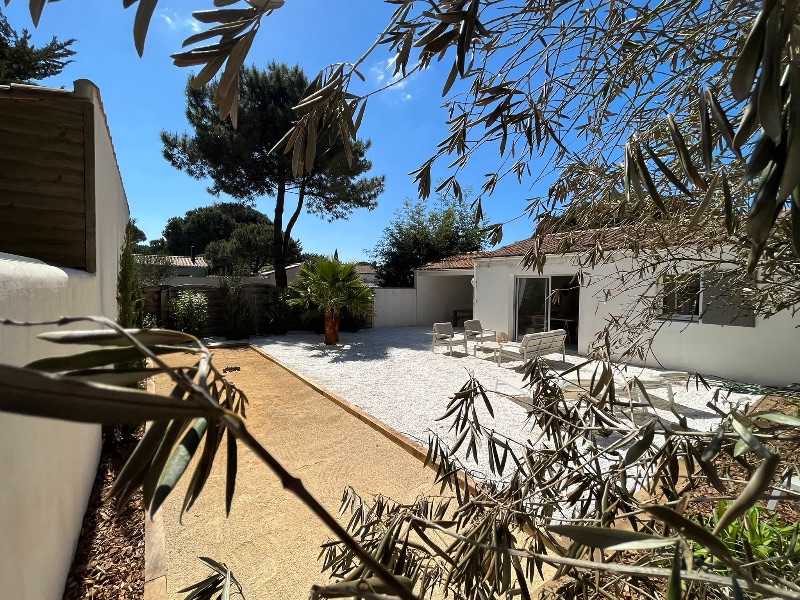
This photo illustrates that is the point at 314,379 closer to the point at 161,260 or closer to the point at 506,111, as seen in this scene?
the point at 506,111

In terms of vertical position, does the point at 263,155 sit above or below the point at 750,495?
above

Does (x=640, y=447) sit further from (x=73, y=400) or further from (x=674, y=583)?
(x=73, y=400)

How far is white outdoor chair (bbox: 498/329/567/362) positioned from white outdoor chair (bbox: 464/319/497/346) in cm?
152

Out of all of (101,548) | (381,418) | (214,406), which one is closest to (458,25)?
(214,406)

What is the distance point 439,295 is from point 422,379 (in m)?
12.7

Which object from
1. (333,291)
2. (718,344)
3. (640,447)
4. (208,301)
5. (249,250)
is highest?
(249,250)

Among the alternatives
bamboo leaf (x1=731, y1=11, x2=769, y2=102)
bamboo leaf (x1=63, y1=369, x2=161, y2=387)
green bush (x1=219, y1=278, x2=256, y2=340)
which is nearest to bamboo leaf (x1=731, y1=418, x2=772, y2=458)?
bamboo leaf (x1=731, y1=11, x2=769, y2=102)

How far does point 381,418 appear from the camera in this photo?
6.48 metres

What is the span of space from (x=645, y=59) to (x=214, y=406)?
3.49 meters

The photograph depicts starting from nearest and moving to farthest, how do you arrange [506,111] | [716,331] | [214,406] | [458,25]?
[214,406] < [458,25] < [506,111] < [716,331]

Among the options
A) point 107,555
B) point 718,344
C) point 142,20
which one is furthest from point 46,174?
point 718,344

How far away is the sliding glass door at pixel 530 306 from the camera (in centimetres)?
1302

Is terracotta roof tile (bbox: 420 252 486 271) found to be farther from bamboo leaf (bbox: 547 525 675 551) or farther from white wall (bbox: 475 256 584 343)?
bamboo leaf (bbox: 547 525 675 551)

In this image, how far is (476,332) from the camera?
12.4 meters
